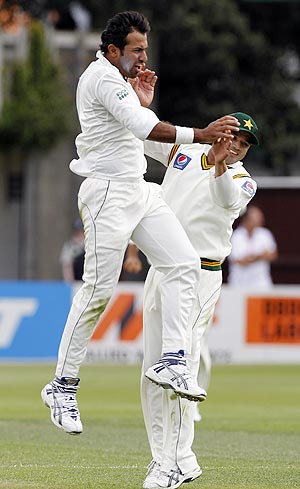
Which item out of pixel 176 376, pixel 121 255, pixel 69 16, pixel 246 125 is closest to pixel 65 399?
pixel 176 376

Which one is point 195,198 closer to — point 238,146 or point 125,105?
point 238,146

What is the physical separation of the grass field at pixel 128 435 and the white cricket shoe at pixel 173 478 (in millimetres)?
75

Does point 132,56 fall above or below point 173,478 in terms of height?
above

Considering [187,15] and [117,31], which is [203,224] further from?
[187,15]

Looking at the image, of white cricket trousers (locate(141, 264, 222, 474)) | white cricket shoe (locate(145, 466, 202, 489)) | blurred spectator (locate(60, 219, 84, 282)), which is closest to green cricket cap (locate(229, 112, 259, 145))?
white cricket trousers (locate(141, 264, 222, 474))

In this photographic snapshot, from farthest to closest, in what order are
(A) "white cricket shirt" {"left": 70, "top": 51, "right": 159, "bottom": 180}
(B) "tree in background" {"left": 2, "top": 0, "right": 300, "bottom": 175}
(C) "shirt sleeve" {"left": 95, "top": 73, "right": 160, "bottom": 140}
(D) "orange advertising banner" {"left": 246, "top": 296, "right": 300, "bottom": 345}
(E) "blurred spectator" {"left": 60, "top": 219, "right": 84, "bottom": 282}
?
(B) "tree in background" {"left": 2, "top": 0, "right": 300, "bottom": 175} → (E) "blurred spectator" {"left": 60, "top": 219, "right": 84, "bottom": 282} → (D) "orange advertising banner" {"left": 246, "top": 296, "right": 300, "bottom": 345} → (A) "white cricket shirt" {"left": 70, "top": 51, "right": 159, "bottom": 180} → (C) "shirt sleeve" {"left": 95, "top": 73, "right": 160, "bottom": 140}

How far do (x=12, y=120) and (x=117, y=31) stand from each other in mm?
28097

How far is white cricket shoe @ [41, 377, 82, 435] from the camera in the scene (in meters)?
8.23

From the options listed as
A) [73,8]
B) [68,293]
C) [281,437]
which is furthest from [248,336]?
[73,8]

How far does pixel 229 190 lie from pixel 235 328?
38.1 feet

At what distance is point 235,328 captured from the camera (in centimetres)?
1988

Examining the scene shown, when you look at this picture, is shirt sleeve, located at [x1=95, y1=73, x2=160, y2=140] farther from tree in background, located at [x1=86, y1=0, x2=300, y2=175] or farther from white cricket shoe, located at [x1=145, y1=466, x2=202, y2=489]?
tree in background, located at [x1=86, y1=0, x2=300, y2=175]

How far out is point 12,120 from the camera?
36125 millimetres

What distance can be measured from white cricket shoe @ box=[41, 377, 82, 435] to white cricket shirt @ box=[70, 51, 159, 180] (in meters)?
1.23
